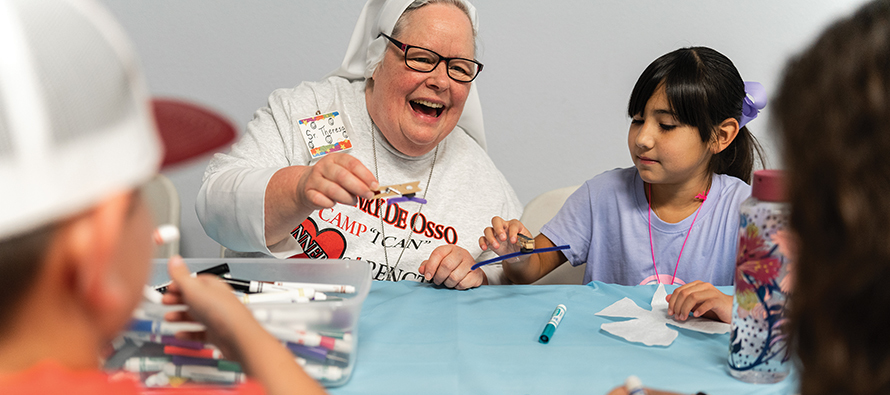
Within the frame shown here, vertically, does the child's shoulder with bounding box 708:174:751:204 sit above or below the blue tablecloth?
above

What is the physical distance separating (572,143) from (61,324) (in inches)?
88.5

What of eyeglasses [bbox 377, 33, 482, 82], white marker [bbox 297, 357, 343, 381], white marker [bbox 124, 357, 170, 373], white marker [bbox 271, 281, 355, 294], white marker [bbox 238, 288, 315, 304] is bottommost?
white marker [bbox 297, 357, 343, 381]

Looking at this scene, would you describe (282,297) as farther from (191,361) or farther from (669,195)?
(669,195)

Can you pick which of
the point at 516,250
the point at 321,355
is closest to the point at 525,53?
the point at 516,250

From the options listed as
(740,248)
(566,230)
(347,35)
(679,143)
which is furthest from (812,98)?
(347,35)

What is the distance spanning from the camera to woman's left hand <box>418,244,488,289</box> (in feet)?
4.09

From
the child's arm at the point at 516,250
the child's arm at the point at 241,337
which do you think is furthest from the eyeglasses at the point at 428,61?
the child's arm at the point at 241,337

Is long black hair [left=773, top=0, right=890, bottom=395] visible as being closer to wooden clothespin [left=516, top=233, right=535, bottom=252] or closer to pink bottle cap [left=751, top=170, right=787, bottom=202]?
pink bottle cap [left=751, top=170, right=787, bottom=202]

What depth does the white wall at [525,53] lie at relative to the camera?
87.5 inches

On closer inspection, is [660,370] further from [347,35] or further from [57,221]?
[347,35]

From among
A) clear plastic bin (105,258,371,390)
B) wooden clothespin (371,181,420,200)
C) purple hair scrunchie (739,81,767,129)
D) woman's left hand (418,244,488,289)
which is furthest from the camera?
purple hair scrunchie (739,81,767,129)

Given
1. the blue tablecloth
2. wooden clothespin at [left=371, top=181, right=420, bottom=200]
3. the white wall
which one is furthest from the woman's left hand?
the white wall

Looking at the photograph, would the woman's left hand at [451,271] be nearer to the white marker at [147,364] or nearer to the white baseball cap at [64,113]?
the white marker at [147,364]

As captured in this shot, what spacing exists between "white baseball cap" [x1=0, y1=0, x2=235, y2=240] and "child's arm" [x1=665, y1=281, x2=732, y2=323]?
934 mm
